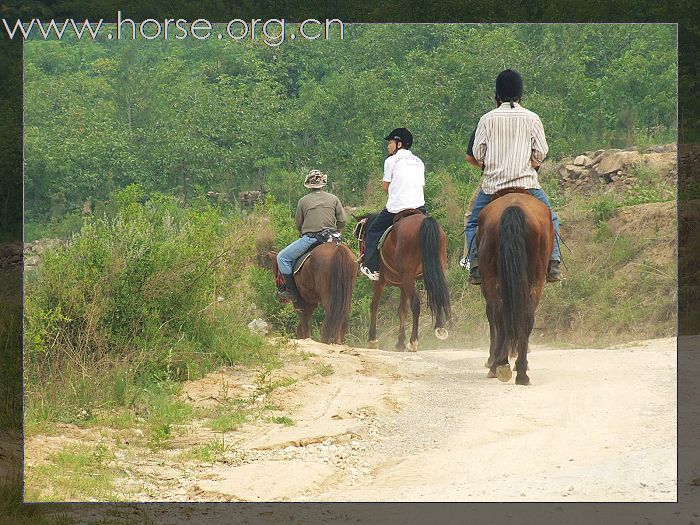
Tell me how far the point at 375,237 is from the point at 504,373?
477 centimetres

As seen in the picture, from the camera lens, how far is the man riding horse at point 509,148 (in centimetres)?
1109

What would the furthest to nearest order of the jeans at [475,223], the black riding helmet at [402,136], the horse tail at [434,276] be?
the black riding helmet at [402,136] → the horse tail at [434,276] → the jeans at [475,223]

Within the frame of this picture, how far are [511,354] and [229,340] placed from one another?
2684mm

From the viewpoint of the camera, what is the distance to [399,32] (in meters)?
28.2

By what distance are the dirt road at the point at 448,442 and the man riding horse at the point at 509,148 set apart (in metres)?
1.36

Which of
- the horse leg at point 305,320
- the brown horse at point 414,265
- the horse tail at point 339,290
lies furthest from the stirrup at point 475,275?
the horse leg at point 305,320

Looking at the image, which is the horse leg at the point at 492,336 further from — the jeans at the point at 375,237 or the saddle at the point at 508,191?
Result: the jeans at the point at 375,237

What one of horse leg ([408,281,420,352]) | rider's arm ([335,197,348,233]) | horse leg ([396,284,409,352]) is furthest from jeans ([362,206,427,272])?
horse leg ([408,281,420,352])

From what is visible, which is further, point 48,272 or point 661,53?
point 661,53

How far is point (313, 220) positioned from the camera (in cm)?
1484

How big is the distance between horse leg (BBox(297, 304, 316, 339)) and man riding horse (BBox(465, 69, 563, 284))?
4623 millimetres

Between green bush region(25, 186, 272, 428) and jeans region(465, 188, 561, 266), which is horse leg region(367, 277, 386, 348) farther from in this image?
jeans region(465, 188, 561, 266)

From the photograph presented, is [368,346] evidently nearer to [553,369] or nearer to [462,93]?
[553,369]

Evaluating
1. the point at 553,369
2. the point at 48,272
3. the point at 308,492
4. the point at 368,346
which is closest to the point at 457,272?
the point at 368,346
